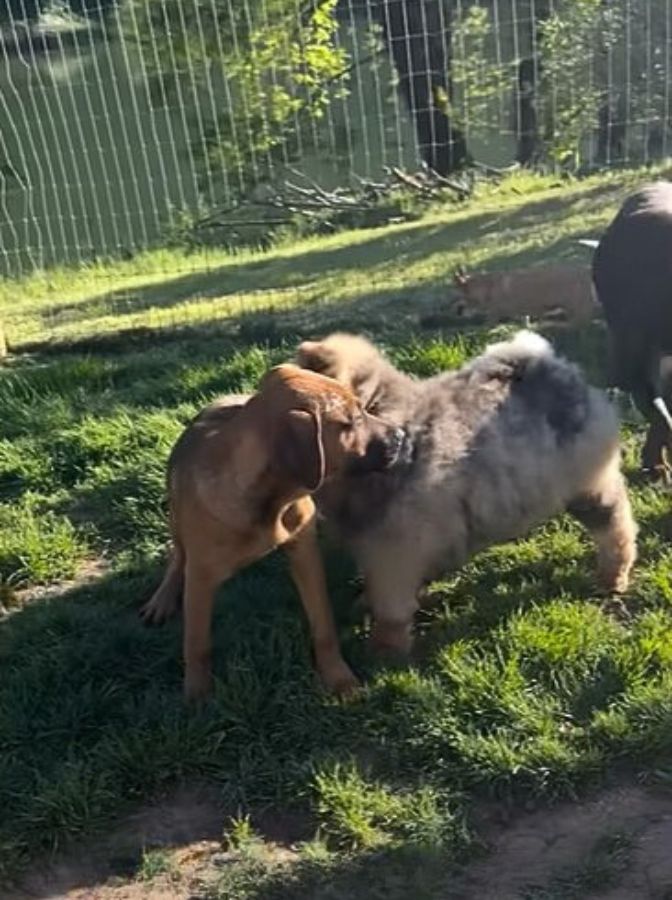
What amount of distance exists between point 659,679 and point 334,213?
24.6ft

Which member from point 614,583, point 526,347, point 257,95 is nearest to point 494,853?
point 614,583

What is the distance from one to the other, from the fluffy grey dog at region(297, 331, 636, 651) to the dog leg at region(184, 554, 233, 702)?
1.43 feet

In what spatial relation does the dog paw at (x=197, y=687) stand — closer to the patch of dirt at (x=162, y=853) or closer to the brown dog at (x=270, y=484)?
the brown dog at (x=270, y=484)

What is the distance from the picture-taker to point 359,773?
3.83 m

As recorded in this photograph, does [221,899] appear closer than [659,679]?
Yes

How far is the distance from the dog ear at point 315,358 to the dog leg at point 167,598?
0.80 metres

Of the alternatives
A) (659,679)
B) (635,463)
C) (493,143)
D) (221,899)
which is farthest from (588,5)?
(221,899)

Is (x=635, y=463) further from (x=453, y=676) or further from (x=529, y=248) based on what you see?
(x=529, y=248)

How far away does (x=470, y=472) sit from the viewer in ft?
14.3

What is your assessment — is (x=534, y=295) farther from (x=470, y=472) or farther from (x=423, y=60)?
(x=470, y=472)

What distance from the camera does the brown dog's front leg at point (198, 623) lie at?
13.7 feet

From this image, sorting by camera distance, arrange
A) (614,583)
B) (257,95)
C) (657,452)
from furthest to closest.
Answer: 1. (257,95)
2. (657,452)
3. (614,583)

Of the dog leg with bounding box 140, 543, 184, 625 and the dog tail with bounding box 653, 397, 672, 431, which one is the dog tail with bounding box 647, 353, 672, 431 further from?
the dog leg with bounding box 140, 543, 184, 625

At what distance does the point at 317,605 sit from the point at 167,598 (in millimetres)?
717
